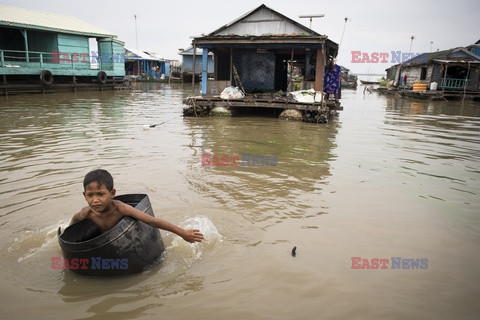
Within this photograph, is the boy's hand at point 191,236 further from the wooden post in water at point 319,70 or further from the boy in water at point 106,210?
the wooden post in water at point 319,70

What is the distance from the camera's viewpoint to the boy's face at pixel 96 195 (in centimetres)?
271

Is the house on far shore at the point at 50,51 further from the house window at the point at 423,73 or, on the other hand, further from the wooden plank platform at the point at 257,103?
the house window at the point at 423,73

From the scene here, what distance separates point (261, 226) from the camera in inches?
161

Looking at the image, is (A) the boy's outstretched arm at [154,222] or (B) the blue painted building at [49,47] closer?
(A) the boy's outstretched arm at [154,222]

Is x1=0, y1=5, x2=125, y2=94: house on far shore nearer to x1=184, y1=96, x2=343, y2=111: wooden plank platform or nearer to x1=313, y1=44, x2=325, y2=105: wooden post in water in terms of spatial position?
x1=184, y1=96, x2=343, y2=111: wooden plank platform

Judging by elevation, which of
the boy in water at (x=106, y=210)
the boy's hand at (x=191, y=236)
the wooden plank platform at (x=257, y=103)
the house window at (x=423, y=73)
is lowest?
the boy's hand at (x=191, y=236)

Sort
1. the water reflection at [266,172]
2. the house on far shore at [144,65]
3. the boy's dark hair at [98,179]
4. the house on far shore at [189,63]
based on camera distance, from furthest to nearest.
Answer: the house on far shore at [144,65] < the house on far shore at [189,63] < the water reflection at [266,172] < the boy's dark hair at [98,179]

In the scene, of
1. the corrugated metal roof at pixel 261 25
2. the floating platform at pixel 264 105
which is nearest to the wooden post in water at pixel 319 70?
the floating platform at pixel 264 105

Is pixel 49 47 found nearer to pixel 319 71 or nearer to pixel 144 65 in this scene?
pixel 319 71

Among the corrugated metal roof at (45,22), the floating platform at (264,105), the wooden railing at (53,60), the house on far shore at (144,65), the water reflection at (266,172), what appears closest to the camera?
the water reflection at (266,172)

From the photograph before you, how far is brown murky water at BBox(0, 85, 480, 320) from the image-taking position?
2717 millimetres

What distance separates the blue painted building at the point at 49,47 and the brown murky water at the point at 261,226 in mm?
13529

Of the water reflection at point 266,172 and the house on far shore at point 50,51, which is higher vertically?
the house on far shore at point 50,51

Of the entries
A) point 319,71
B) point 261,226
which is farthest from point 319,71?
point 261,226
